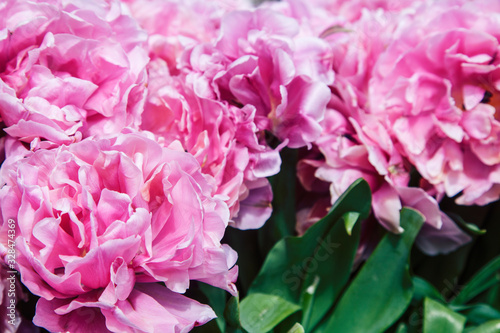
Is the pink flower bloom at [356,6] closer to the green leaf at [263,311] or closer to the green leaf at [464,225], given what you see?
the green leaf at [464,225]

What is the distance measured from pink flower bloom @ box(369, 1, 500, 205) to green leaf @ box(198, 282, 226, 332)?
22 cm

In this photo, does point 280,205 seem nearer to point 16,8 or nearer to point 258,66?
point 258,66

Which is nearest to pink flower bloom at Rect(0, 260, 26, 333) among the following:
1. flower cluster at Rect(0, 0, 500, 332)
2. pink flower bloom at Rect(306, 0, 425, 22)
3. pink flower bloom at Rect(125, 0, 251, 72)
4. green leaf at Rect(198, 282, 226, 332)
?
flower cluster at Rect(0, 0, 500, 332)

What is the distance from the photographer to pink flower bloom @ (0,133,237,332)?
13.6 inches

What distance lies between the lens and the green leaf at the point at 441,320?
0.48 metres

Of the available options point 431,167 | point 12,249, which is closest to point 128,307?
point 12,249

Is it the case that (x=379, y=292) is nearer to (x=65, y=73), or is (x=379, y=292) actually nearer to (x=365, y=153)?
(x=365, y=153)

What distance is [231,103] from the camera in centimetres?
46

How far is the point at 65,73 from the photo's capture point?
0.42 metres

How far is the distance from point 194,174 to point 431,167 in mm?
240

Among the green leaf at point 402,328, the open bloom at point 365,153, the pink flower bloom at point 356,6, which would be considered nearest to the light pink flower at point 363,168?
the open bloom at point 365,153

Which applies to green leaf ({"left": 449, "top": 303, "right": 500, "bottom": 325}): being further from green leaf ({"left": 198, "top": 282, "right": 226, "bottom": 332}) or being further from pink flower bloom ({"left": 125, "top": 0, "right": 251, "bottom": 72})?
pink flower bloom ({"left": 125, "top": 0, "right": 251, "bottom": 72})

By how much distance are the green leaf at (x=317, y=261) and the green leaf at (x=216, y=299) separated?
1.6 inches

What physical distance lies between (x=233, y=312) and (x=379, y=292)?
173 mm
